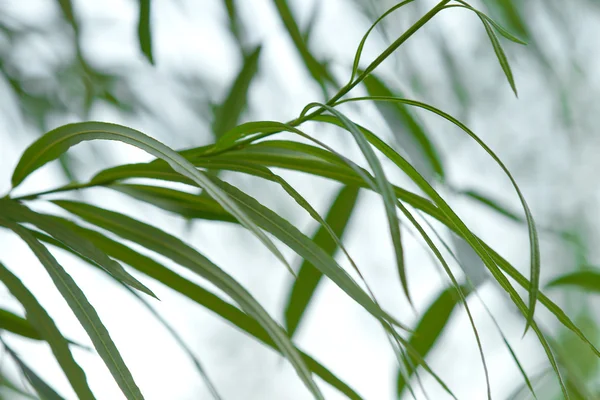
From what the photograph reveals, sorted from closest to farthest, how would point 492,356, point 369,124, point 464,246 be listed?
1. point 464,246
2. point 369,124
3. point 492,356

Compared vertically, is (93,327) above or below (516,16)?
below

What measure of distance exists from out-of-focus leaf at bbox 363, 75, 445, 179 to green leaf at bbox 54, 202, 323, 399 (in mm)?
180

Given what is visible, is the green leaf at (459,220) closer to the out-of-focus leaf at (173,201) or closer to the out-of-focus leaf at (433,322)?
the out-of-focus leaf at (173,201)

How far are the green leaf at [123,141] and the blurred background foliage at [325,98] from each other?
0.06 m

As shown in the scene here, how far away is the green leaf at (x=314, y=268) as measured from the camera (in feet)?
1.21

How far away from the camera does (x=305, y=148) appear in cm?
22

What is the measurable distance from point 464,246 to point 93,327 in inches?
7.2

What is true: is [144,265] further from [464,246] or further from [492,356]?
[492,356]

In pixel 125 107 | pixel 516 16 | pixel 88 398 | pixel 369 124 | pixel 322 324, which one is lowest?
pixel 88 398

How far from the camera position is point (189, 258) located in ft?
0.68

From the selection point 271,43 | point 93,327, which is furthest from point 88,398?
point 271,43

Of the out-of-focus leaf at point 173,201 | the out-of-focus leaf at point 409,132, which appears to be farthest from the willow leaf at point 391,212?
the out-of-focus leaf at point 409,132

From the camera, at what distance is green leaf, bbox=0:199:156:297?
193 mm

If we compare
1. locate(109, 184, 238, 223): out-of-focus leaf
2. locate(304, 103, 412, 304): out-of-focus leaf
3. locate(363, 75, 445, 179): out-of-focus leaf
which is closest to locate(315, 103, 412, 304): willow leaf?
locate(304, 103, 412, 304): out-of-focus leaf
